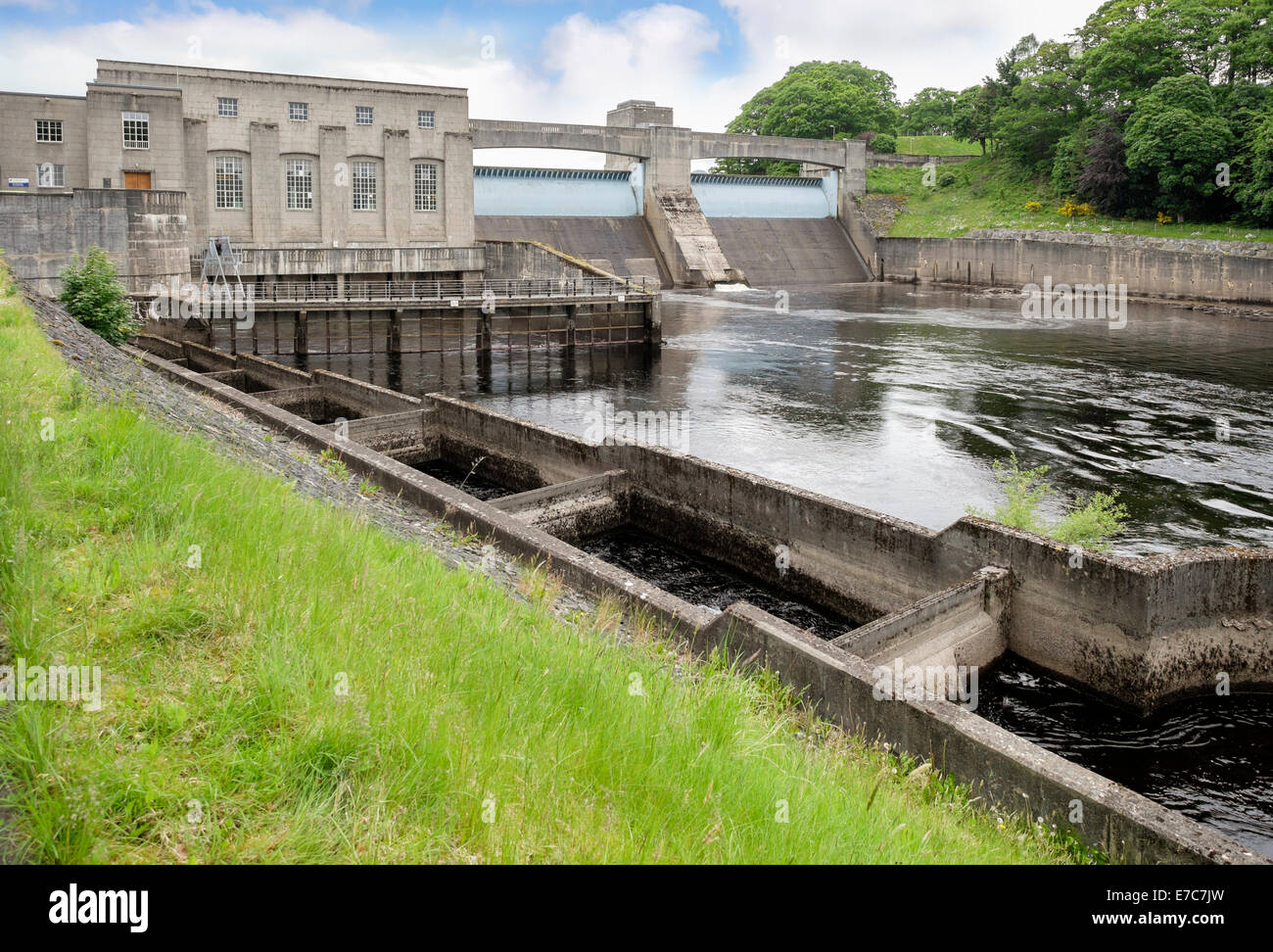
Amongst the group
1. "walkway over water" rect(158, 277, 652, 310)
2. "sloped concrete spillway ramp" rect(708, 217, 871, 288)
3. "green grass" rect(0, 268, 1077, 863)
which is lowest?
"green grass" rect(0, 268, 1077, 863)

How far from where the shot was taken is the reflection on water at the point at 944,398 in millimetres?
21188

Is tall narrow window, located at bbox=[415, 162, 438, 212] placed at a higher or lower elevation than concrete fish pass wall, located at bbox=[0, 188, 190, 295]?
higher

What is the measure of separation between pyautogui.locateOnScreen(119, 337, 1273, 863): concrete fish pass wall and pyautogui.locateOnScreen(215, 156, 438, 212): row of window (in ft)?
94.8

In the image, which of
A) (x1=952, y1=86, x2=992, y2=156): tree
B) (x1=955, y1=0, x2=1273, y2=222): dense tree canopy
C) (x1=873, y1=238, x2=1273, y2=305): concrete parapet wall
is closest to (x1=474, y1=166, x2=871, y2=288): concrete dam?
(x1=873, y1=238, x2=1273, y2=305): concrete parapet wall

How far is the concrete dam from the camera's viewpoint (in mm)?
60188

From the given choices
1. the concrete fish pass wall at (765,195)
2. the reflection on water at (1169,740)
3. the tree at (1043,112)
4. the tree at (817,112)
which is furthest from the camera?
the tree at (817,112)

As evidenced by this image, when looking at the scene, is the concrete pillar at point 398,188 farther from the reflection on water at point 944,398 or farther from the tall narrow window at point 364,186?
the reflection on water at point 944,398

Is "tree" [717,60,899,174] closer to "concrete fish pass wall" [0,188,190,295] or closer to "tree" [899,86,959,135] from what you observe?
"tree" [899,86,959,135]

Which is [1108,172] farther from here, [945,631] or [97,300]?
[945,631]

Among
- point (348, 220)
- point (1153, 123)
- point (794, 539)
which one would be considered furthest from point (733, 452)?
point (1153, 123)

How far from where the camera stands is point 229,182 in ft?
152

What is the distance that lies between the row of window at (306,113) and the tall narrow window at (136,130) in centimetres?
389

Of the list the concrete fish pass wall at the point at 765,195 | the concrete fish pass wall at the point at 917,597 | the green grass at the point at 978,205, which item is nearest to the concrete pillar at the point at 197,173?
the concrete fish pass wall at the point at 917,597

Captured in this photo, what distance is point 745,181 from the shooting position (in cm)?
7019
